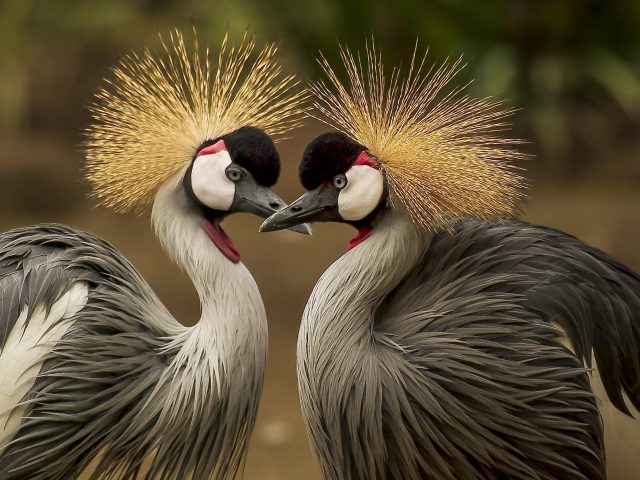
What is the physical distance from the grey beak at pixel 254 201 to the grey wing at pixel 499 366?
30cm

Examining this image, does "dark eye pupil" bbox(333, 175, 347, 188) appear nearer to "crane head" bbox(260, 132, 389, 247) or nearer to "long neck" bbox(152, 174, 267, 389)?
"crane head" bbox(260, 132, 389, 247)

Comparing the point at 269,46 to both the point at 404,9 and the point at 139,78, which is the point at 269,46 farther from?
the point at 404,9

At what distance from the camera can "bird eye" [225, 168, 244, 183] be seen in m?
2.15

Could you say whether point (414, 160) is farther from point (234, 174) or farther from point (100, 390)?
point (100, 390)

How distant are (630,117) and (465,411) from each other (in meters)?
3.63

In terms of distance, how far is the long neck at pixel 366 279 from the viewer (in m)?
2.09

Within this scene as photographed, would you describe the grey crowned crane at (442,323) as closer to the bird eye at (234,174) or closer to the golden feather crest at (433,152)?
the golden feather crest at (433,152)

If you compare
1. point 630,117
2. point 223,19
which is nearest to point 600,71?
point 630,117

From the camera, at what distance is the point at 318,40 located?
5203mm

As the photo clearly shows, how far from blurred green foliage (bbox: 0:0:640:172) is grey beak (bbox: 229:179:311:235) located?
2.89 m

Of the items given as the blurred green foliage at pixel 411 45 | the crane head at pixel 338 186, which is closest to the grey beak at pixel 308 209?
the crane head at pixel 338 186

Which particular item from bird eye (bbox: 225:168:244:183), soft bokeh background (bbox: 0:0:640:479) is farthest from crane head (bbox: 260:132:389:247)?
soft bokeh background (bbox: 0:0:640:479)

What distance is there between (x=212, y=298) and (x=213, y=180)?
0.23m

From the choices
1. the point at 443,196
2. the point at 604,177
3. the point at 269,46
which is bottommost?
the point at 604,177
